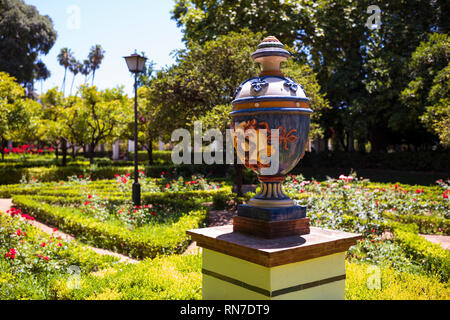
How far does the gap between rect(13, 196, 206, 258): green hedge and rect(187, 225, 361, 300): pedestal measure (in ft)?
10.7

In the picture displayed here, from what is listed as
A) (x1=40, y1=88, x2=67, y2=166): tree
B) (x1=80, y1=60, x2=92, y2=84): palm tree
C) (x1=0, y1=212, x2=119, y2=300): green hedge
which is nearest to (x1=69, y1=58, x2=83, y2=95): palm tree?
(x1=80, y1=60, x2=92, y2=84): palm tree

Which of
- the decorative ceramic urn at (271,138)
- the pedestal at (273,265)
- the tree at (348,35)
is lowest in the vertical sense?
the pedestal at (273,265)

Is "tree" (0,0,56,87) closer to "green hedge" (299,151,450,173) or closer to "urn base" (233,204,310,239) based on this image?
"green hedge" (299,151,450,173)

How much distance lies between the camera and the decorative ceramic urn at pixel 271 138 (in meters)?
3.10

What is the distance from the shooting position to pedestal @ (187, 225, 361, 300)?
2727 mm

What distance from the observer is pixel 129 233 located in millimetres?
6938

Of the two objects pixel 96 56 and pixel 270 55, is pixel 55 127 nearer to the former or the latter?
pixel 270 55

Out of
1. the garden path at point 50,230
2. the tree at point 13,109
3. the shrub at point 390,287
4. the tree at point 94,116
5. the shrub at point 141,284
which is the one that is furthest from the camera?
the tree at point 94,116

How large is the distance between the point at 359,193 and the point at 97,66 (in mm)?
62606

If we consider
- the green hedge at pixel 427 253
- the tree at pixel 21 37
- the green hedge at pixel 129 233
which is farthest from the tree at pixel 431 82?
the tree at pixel 21 37

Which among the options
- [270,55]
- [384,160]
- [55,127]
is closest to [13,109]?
[55,127]

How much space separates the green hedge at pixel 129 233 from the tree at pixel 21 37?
31735 mm

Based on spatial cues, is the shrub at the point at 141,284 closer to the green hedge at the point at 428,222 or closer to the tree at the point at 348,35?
the green hedge at the point at 428,222
